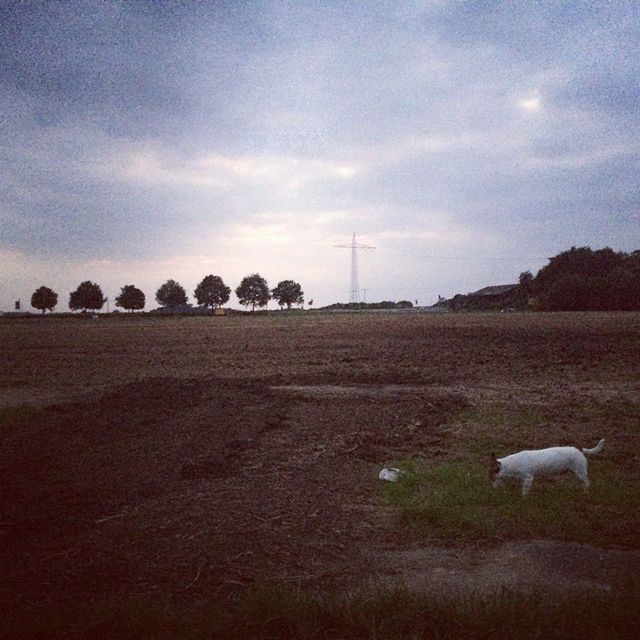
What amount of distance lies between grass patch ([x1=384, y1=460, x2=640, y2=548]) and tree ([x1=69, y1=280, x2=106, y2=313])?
149847mm

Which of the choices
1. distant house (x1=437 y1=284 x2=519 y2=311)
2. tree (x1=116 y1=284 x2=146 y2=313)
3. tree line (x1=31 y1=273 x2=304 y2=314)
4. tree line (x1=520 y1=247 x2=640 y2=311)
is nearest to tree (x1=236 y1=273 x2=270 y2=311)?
tree line (x1=31 y1=273 x2=304 y2=314)

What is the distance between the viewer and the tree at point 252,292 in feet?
562

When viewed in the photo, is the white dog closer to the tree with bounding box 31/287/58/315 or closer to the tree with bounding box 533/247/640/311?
the tree with bounding box 533/247/640/311

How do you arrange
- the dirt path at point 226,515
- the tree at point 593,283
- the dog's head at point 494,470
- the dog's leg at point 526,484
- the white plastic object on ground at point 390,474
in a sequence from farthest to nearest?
the tree at point 593,283 → the white plastic object on ground at point 390,474 → the dog's head at point 494,470 → the dog's leg at point 526,484 → the dirt path at point 226,515

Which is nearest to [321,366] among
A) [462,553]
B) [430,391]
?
[430,391]

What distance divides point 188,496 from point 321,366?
14.9 meters

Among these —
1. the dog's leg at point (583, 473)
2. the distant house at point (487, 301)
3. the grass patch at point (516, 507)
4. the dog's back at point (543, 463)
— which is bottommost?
the grass patch at point (516, 507)

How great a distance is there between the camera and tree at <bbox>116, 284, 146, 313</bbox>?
153500 mm

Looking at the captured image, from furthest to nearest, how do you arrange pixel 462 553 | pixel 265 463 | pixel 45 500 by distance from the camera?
1. pixel 265 463
2. pixel 45 500
3. pixel 462 553

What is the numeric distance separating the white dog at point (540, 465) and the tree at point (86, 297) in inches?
5930

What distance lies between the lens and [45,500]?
710 cm

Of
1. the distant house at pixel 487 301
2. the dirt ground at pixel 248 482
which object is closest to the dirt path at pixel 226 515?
the dirt ground at pixel 248 482

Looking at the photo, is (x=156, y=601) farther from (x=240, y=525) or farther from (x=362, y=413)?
(x=362, y=413)

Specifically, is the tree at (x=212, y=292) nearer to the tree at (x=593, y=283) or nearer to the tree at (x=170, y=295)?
the tree at (x=170, y=295)
